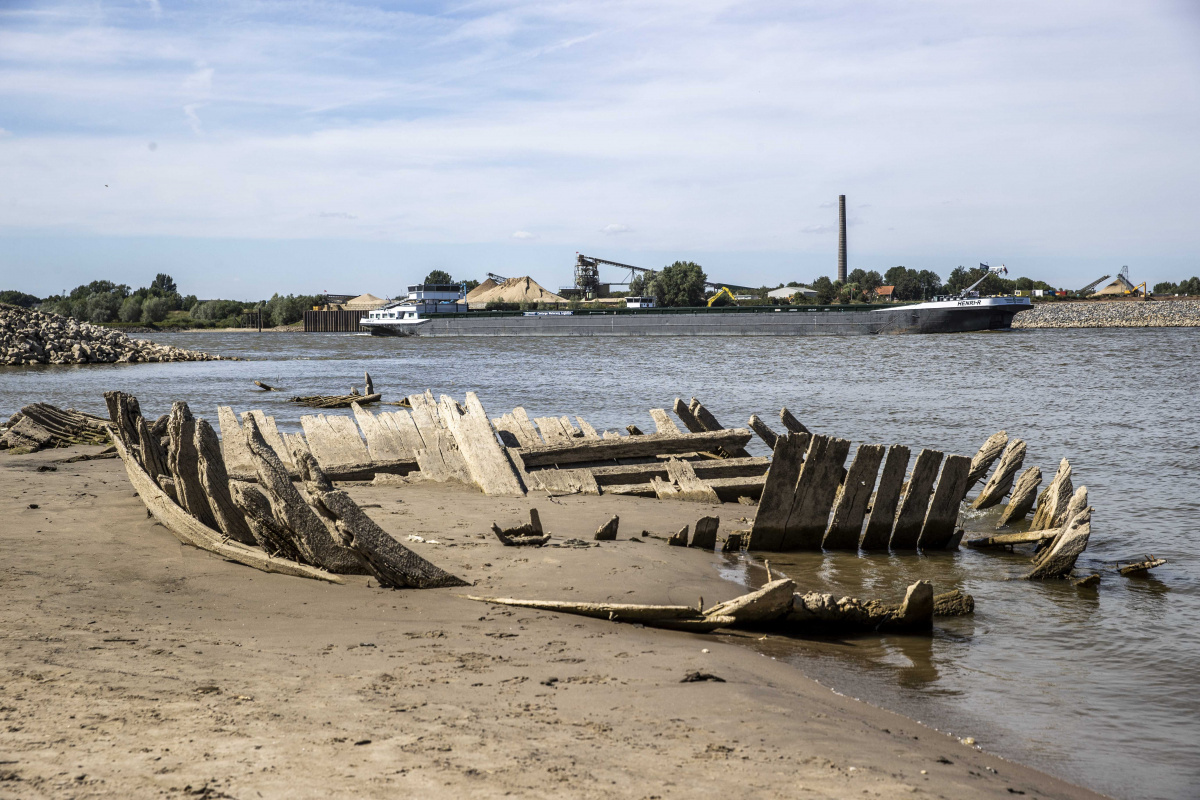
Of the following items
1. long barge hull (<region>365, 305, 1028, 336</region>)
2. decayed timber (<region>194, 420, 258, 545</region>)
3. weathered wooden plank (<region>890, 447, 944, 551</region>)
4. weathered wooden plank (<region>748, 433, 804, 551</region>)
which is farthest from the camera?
long barge hull (<region>365, 305, 1028, 336</region>)

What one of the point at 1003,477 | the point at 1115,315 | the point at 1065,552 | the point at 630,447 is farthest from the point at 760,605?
the point at 1115,315

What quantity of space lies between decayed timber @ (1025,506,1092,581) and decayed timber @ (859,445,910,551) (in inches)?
47.5

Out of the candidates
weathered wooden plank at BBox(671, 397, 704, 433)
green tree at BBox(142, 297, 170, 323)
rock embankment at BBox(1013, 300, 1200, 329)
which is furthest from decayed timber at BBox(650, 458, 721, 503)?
green tree at BBox(142, 297, 170, 323)

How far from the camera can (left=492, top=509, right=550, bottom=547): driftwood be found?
6.35m

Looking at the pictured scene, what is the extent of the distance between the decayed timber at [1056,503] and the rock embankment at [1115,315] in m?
88.7

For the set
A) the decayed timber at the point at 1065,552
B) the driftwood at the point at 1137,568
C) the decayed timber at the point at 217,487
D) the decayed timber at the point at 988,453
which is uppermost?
the decayed timber at the point at 217,487

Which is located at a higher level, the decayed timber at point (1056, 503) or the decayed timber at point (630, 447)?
the decayed timber at point (630, 447)

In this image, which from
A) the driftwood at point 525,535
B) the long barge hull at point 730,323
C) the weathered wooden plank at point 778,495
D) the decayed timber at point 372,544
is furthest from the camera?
the long barge hull at point 730,323

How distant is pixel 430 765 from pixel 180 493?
419cm

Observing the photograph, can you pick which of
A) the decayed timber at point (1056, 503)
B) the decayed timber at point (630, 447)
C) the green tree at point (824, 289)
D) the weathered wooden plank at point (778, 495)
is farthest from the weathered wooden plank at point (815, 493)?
the green tree at point (824, 289)

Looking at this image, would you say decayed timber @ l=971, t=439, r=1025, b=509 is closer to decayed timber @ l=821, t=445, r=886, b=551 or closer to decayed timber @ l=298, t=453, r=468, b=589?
decayed timber @ l=821, t=445, r=886, b=551

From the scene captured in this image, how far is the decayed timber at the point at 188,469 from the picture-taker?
6004 millimetres

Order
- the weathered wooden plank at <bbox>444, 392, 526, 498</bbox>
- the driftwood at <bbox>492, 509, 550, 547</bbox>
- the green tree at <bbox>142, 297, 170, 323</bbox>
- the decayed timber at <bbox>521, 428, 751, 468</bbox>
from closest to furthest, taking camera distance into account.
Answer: the driftwood at <bbox>492, 509, 550, 547</bbox> < the weathered wooden plank at <bbox>444, 392, 526, 498</bbox> < the decayed timber at <bbox>521, 428, 751, 468</bbox> < the green tree at <bbox>142, 297, 170, 323</bbox>

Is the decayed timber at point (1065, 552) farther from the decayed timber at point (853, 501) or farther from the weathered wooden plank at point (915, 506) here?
the decayed timber at point (853, 501)
